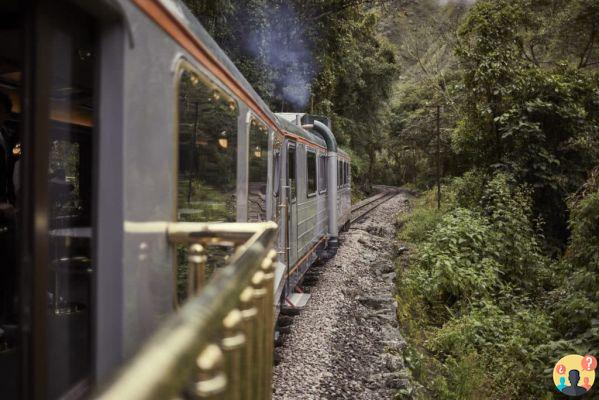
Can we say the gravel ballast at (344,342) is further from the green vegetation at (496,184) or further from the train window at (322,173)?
the train window at (322,173)

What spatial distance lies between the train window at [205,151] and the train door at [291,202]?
3.05 metres

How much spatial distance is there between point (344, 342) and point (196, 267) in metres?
4.32

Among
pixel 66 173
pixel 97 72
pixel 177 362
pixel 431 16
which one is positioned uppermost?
pixel 431 16

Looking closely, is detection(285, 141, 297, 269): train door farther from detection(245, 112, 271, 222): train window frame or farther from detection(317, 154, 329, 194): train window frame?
detection(317, 154, 329, 194): train window frame

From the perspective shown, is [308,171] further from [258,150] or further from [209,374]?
[209,374]

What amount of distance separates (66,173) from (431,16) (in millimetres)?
31579

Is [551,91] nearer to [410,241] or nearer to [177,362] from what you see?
[410,241]

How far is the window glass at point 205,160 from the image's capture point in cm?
258

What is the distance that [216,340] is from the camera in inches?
46.4

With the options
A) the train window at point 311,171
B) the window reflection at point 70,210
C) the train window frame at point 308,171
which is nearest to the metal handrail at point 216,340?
the window reflection at point 70,210

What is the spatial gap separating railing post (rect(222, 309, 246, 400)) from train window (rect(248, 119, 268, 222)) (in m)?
3.39

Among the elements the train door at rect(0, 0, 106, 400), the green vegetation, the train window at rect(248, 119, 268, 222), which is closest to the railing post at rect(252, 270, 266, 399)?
the train door at rect(0, 0, 106, 400)

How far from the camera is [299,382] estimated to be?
205 inches

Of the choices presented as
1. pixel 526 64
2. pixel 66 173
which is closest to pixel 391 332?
pixel 66 173
